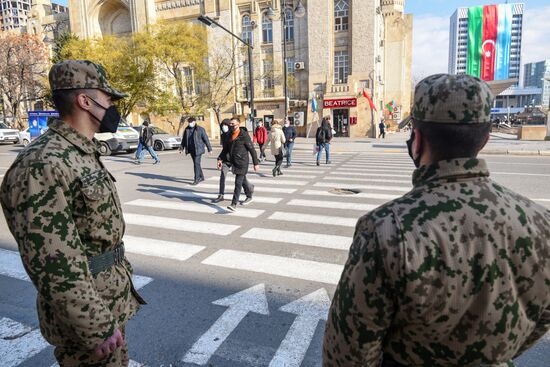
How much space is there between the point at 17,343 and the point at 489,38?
10239cm

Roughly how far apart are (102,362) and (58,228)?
78cm

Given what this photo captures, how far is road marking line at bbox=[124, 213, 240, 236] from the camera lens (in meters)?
6.46

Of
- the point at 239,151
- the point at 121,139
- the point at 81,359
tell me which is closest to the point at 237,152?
the point at 239,151

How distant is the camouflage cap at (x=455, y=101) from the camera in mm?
1256

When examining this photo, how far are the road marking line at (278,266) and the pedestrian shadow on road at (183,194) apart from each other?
253 centimetres

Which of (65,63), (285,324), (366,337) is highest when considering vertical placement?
(65,63)

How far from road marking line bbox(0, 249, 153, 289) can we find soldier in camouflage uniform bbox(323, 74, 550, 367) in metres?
3.64

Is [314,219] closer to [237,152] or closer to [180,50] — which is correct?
[237,152]

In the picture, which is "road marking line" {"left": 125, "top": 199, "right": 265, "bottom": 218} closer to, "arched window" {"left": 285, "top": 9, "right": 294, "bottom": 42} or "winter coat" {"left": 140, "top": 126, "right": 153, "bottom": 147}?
"winter coat" {"left": 140, "top": 126, "right": 153, "bottom": 147}

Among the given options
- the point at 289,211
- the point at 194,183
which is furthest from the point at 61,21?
the point at 289,211

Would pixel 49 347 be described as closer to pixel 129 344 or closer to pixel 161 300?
pixel 129 344

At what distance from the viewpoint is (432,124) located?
1.29 m

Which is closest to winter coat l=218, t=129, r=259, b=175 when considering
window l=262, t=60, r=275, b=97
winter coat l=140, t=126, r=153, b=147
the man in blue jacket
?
the man in blue jacket

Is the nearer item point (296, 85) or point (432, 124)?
point (432, 124)
